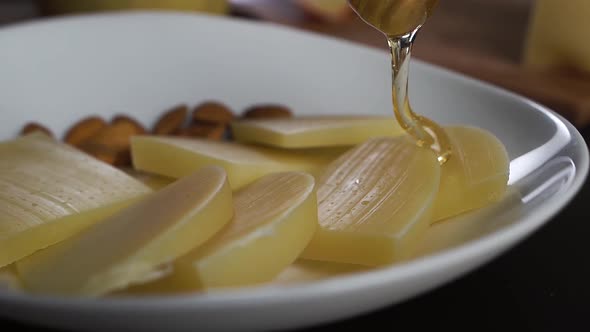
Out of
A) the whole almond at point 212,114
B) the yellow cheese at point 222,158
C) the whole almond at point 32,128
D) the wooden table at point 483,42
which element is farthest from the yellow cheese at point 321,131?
the wooden table at point 483,42

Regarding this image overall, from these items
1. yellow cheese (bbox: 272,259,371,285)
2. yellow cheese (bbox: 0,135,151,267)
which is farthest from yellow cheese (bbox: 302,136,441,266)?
yellow cheese (bbox: 0,135,151,267)

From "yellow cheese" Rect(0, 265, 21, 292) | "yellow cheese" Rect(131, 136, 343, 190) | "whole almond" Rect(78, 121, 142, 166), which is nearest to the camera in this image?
"yellow cheese" Rect(0, 265, 21, 292)

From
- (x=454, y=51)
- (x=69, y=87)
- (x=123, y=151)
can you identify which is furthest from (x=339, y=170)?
(x=454, y=51)

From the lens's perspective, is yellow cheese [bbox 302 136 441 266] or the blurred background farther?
the blurred background

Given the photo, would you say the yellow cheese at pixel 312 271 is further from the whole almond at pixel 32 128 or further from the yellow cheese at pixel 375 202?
the whole almond at pixel 32 128

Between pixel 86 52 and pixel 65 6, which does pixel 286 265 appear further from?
pixel 65 6

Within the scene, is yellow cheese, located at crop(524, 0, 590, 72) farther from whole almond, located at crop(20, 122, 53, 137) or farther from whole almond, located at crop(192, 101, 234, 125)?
whole almond, located at crop(20, 122, 53, 137)
